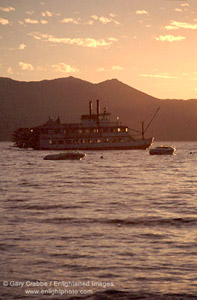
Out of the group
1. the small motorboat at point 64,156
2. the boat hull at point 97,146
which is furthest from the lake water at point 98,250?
the boat hull at point 97,146

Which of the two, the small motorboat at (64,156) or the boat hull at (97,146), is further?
the boat hull at (97,146)

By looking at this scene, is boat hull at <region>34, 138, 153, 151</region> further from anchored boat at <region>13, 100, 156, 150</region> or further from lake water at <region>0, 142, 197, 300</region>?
lake water at <region>0, 142, 197, 300</region>

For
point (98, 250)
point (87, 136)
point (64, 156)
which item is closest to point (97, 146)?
point (87, 136)

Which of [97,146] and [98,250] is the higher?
[98,250]

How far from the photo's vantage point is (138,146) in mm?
195250

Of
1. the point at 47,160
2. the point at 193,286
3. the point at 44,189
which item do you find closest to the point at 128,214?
the point at 193,286

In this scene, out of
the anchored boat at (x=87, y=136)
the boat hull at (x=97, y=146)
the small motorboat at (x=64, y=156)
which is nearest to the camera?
the small motorboat at (x=64, y=156)

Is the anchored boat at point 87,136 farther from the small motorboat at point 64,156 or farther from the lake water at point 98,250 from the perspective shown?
the lake water at point 98,250

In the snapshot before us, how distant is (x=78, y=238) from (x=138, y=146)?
17483cm

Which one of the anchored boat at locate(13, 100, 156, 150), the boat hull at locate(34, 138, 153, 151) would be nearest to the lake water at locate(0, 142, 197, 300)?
the anchored boat at locate(13, 100, 156, 150)

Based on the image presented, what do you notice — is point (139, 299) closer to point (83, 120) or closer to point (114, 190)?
point (114, 190)

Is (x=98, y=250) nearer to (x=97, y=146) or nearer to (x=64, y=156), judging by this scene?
(x=64, y=156)

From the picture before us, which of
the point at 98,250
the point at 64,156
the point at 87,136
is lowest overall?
the point at 64,156

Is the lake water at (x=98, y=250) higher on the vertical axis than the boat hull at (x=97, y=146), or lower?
higher
